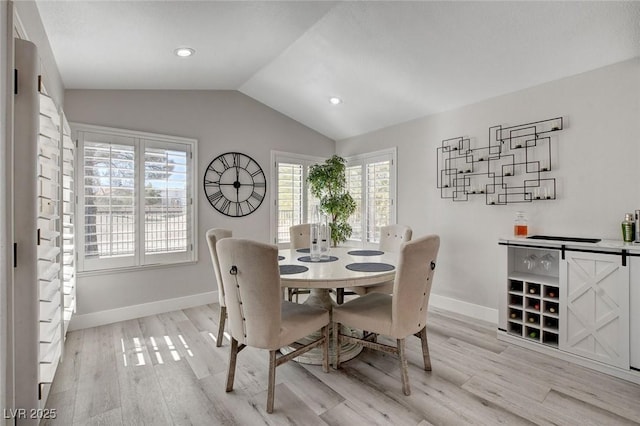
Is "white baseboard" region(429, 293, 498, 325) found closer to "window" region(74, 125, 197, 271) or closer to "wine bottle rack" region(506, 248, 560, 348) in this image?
"wine bottle rack" region(506, 248, 560, 348)

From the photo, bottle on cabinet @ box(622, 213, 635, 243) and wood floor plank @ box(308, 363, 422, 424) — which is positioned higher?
bottle on cabinet @ box(622, 213, 635, 243)

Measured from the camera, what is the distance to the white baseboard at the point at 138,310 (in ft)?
10.3

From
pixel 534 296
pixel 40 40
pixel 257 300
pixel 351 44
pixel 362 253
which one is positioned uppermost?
pixel 351 44

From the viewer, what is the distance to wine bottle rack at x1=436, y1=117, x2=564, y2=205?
2863mm

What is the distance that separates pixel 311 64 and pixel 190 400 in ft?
10.1

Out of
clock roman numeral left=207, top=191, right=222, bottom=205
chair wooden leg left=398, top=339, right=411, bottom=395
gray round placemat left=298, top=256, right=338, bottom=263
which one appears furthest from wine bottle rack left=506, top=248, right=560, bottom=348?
clock roman numeral left=207, top=191, right=222, bottom=205

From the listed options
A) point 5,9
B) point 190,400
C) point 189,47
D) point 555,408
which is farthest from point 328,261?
point 5,9

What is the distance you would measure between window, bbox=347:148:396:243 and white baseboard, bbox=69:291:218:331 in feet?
7.34

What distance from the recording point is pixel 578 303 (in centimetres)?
239

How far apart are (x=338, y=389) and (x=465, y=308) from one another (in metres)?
2.02

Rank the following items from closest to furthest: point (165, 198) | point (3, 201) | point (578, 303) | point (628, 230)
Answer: point (3, 201) < point (628, 230) < point (578, 303) < point (165, 198)

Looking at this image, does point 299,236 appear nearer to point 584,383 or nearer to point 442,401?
point 442,401

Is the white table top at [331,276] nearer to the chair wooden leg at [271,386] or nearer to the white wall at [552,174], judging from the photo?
the chair wooden leg at [271,386]

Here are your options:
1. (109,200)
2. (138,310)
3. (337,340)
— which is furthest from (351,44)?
(138,310)
